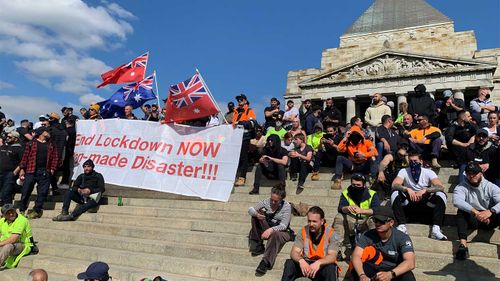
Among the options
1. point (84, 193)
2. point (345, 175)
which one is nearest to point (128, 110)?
point (84, 193)

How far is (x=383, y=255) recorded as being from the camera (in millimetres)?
4691

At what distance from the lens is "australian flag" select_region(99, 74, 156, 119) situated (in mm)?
12438

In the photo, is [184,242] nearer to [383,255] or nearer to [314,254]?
[314,254]

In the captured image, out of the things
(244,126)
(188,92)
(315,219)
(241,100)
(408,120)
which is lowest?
(315,219)

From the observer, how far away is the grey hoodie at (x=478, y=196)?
216 inches

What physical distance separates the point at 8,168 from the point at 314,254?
8567 mm

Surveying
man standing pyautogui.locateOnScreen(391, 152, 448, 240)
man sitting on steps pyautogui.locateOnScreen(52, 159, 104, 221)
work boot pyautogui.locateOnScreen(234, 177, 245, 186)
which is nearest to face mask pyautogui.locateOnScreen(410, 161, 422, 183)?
man standing pyautogui.locateOnScreen(391, 152, 448, 240)

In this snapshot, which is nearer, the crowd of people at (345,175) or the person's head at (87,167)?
the crowd of people at (345,175)

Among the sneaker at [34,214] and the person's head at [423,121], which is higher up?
the person's head at [423,121]

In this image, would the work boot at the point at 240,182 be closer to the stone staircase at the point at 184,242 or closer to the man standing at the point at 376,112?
the stone staircase at the point at 184,242

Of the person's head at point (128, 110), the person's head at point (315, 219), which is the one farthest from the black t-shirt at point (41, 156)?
the person's head at point (315, 219)

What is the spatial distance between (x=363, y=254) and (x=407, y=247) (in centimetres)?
51

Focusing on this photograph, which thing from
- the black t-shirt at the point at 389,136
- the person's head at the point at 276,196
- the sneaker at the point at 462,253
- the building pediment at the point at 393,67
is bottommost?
the sneaker at the point at 462,253

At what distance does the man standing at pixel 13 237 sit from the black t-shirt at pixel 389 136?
7169 mm
